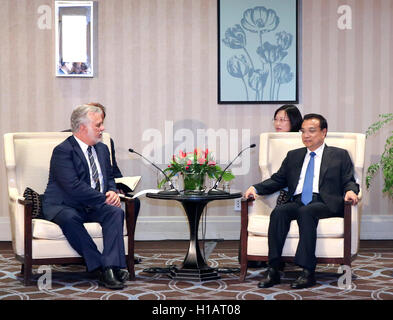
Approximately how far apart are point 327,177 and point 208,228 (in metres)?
2.08

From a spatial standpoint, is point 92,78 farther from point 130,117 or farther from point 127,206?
point 127,206

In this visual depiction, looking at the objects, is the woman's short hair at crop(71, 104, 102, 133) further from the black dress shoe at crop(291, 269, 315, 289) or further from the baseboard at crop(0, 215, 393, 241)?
the baseboard at crop(0, 215, 393, 241)

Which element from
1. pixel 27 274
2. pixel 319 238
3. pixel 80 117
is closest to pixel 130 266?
pixel 27 274

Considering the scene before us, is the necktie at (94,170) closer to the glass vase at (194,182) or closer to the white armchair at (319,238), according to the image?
the glass vase at (194,182)

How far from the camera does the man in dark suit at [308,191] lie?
12.8 feet

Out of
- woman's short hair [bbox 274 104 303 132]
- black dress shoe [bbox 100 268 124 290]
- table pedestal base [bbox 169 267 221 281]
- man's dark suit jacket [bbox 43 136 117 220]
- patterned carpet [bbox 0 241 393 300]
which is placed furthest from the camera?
woman's short hair [bbox 274 104 303 132]

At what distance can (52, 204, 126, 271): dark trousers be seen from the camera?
3873 mm

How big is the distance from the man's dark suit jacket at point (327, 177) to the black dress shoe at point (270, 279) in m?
0.60

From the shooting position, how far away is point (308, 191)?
425 centimetres

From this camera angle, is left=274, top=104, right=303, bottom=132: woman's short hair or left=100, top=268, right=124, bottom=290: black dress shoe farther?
left=274, top=104, right=303, bottom=132: woman's short hair

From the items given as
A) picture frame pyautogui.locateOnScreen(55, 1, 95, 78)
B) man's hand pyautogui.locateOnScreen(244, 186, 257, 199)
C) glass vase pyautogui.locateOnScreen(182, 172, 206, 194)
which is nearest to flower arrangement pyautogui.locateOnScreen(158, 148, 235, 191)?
glass vase pyautogui.locateOnScreen(182, 172, 206, 194)

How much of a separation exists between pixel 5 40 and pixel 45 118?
869 mm

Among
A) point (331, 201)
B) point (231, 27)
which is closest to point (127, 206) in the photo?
point (331, 201)

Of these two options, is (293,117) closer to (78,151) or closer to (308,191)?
(308,191)
